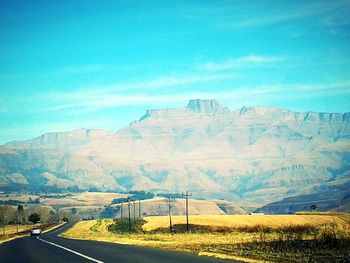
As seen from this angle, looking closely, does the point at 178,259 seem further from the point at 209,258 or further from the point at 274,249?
the point at 274,249

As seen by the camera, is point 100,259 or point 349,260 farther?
point 100,259

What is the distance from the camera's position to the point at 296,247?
3991 centimetres

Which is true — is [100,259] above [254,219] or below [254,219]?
above

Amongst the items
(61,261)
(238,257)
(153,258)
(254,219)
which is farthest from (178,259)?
(254,219)

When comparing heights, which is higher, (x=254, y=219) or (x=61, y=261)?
(x=61, y=261)

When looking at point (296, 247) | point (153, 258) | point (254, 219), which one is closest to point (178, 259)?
point (153, 258)

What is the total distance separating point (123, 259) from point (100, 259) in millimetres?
1463

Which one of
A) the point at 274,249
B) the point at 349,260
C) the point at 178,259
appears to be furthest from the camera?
the point at 274,249

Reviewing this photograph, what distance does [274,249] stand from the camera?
39.1 metres

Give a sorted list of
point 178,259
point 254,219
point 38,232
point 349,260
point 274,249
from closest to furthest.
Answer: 1. point 349,260
2. point 178,259
3. point 274,249
4. point 38,232
5. point 254,219

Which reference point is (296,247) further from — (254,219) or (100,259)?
(254,219)

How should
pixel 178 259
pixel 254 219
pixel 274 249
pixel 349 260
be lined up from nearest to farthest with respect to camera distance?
pixel 349 260 → pixel 178 259 → pixel 274 249 → pixel 254 219

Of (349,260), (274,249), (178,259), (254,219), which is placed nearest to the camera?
(349,260)

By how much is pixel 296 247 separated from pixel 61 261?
61.6ft
